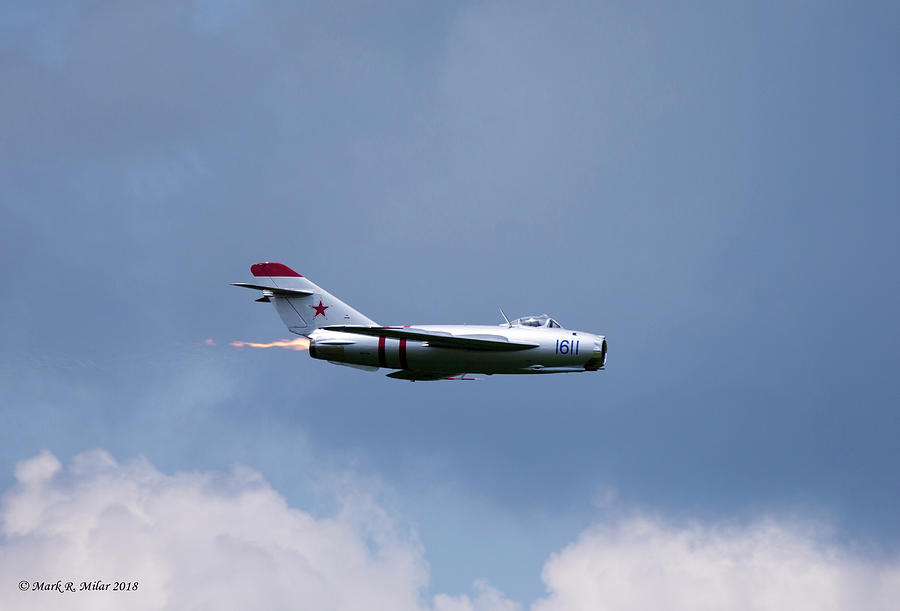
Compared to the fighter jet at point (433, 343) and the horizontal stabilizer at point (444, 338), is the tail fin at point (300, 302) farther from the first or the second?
the horizontal stabilizer at point (444, 338)

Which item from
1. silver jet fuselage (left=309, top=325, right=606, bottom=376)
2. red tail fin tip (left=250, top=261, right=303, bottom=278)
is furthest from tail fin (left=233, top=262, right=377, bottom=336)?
silver jet fuselage (left=309, top=325, right=606, bottom=376)

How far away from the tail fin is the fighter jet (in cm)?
5

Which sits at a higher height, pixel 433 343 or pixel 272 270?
pixel 272 270

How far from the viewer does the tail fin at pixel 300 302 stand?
51.1 meters

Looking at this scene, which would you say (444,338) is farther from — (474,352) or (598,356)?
(598,356)

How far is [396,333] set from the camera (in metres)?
47.2

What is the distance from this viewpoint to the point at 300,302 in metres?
51.2

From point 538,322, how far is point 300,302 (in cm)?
1226

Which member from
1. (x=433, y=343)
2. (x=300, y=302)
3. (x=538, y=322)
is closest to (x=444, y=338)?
(x=433, y=343)

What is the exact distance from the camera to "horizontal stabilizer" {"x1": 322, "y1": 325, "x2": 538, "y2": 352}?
152 ft

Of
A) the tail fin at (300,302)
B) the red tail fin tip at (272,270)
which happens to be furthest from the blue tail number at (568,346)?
the red tail fin tip at (272,270)

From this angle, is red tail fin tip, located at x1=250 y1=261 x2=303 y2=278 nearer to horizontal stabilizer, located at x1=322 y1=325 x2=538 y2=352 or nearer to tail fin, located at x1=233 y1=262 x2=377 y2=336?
tail fin, located at x1=233 y1=262 x2=377 y2=336

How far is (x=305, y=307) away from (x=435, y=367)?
7.82m

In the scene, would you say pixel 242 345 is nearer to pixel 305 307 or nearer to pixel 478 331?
pixel 305 307
